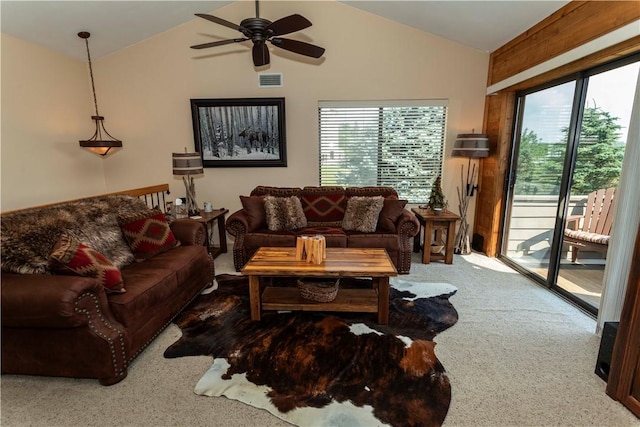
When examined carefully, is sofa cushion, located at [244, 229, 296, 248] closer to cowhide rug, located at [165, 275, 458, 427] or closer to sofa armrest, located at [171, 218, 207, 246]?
sofa armrest, located at [171, 218, 207, 246]

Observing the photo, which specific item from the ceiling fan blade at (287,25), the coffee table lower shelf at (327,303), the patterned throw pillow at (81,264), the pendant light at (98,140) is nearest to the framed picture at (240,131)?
the pendant light at (98,140)

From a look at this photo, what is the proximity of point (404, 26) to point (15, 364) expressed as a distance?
510 cm

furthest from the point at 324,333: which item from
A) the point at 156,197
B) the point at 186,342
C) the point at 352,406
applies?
the point at 156,197

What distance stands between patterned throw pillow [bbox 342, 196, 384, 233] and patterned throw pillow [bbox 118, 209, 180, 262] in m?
1.98

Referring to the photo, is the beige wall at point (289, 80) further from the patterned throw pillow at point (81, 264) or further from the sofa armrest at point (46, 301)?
the sofa armrest at point (46, 301)

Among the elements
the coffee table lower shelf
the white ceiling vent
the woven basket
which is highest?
the white ceiling vent

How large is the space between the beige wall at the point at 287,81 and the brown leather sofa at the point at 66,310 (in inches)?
93.9

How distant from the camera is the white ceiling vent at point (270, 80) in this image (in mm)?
4348

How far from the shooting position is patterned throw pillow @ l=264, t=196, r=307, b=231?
3773mm

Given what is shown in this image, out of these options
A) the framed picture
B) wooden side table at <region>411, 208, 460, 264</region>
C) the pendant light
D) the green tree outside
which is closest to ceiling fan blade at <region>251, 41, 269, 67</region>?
the framed picture

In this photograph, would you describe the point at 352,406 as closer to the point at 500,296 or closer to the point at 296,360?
the point at 296,360

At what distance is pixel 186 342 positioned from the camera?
2369mm

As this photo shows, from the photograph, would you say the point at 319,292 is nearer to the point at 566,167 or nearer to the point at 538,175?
the point at 566,167

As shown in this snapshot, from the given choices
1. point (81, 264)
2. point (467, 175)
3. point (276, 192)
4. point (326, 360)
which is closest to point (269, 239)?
point (276, 192)
